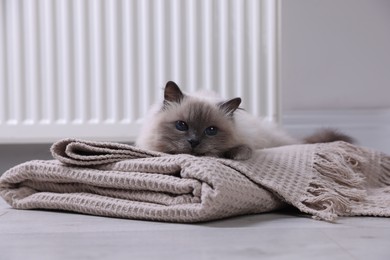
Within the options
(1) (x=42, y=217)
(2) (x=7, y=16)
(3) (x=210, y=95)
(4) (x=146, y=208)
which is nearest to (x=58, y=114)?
(2) (x=7, y=16)

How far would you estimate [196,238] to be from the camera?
1.10 meters

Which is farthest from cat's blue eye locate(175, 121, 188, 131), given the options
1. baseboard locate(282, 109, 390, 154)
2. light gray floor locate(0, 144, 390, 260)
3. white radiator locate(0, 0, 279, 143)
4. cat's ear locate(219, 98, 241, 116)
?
baseboard locate(282, 109, 390, 154)

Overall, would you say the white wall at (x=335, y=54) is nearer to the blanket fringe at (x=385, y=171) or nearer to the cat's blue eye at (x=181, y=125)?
the blanket fringe at (x=385, y=171)

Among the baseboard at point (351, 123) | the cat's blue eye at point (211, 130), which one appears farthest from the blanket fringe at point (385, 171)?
the baseboard at point (351, 123)

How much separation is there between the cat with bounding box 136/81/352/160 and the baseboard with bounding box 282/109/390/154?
0.96 meters

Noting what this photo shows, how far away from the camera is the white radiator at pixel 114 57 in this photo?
227 cm

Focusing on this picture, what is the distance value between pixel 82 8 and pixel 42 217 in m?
1.13

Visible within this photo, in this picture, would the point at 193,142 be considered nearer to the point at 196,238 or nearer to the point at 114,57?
the point at 196,238

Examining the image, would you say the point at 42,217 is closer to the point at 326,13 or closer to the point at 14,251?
the point at 14,251

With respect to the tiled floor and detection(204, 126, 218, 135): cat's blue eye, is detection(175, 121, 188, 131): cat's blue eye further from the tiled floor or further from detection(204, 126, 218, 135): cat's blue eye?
the tiled floor

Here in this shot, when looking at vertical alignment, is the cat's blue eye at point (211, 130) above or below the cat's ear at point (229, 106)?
below

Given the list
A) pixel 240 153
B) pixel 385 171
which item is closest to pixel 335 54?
pixel 385 171

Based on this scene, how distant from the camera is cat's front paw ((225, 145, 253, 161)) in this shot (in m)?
1.49

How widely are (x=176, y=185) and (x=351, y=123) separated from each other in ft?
5.07
